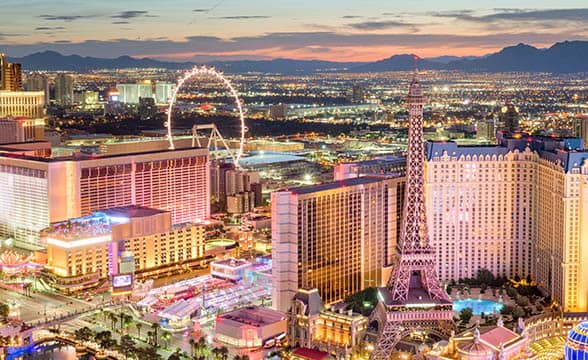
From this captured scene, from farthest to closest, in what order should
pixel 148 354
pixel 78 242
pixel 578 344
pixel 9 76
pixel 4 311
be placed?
pixel 9 76 < pixel 78 242 < pixel 4 311 < pixel 148 354 < pixel 578 344

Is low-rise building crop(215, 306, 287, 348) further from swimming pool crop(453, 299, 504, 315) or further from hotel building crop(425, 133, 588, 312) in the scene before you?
hotel building crop(425, 133, 588, 312)

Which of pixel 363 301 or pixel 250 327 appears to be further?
pixel 363 301

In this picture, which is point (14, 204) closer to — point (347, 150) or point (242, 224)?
point (242, 224)

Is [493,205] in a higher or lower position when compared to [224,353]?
higher

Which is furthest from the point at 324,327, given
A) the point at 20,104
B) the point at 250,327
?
the point at 20,104

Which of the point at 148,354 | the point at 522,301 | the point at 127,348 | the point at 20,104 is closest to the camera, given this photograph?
the point at 148,354

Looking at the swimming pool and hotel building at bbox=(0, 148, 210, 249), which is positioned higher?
hotel building at bbox=(0, 148, 210, 249)

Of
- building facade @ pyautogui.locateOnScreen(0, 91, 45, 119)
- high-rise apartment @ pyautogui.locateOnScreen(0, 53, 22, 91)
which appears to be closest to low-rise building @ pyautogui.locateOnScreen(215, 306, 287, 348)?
building facade @ pyautogui.locateOnScreen(0, 91, 45, 119)

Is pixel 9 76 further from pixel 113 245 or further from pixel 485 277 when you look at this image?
pixel 485 277
